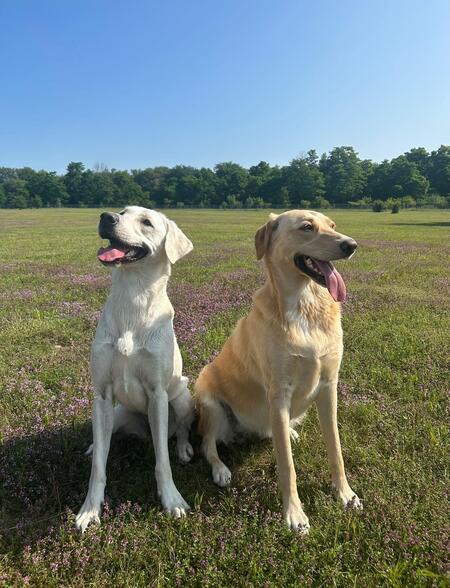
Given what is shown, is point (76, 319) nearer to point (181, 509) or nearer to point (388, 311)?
point (181, 509)

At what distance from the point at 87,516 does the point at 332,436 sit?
70.9 inches

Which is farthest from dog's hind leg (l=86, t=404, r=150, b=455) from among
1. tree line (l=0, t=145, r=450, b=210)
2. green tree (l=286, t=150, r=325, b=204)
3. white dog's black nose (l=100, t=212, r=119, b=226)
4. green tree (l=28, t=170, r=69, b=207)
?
green tree (l=28, t=170, r=69, b=207)

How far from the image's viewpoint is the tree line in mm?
101562

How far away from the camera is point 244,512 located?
2797 millimetres

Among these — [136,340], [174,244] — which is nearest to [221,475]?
[136,340]

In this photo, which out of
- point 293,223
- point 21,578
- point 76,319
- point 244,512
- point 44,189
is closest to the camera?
point 21,578

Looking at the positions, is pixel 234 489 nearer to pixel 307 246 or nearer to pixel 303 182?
pixel 307 246

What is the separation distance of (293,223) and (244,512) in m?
2.07

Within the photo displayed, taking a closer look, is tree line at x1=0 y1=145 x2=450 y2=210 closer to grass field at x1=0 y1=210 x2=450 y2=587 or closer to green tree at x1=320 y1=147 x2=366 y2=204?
green tree at x1=320 y1=147 x2=366 y2=204

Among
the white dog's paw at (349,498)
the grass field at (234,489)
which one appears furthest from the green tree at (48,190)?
the white dog's paw at (349,498)

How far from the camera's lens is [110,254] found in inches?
112

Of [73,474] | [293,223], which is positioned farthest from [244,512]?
[293,223]

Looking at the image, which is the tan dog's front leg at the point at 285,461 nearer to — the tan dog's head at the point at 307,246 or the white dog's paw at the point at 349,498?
the white dog's paw at the point at 349,498

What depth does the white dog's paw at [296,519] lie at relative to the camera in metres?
2.62
